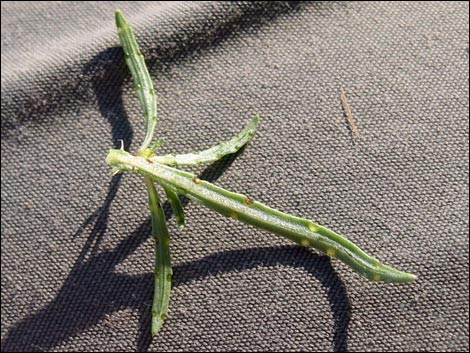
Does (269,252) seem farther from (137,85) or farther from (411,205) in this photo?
(137,85)

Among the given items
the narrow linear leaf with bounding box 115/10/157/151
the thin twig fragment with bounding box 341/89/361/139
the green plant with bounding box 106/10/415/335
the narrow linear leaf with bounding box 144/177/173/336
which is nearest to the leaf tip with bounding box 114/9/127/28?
the narrow linear leaf with bounding box 115/10/157/151

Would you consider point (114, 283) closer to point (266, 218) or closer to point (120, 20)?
point (266, 218)

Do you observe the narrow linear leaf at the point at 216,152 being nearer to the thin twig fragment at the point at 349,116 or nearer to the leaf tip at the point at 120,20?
the thin twig fragment at the point at 349,116

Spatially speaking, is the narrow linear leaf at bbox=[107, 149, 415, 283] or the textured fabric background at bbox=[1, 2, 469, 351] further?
the textured fabric background at bbox=[1, 2, 469, 351]

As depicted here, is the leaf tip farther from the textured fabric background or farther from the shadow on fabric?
the shadow on fabric

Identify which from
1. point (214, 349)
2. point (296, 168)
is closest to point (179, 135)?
point (296, 168)

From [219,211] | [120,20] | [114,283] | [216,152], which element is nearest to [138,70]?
[120,20]
